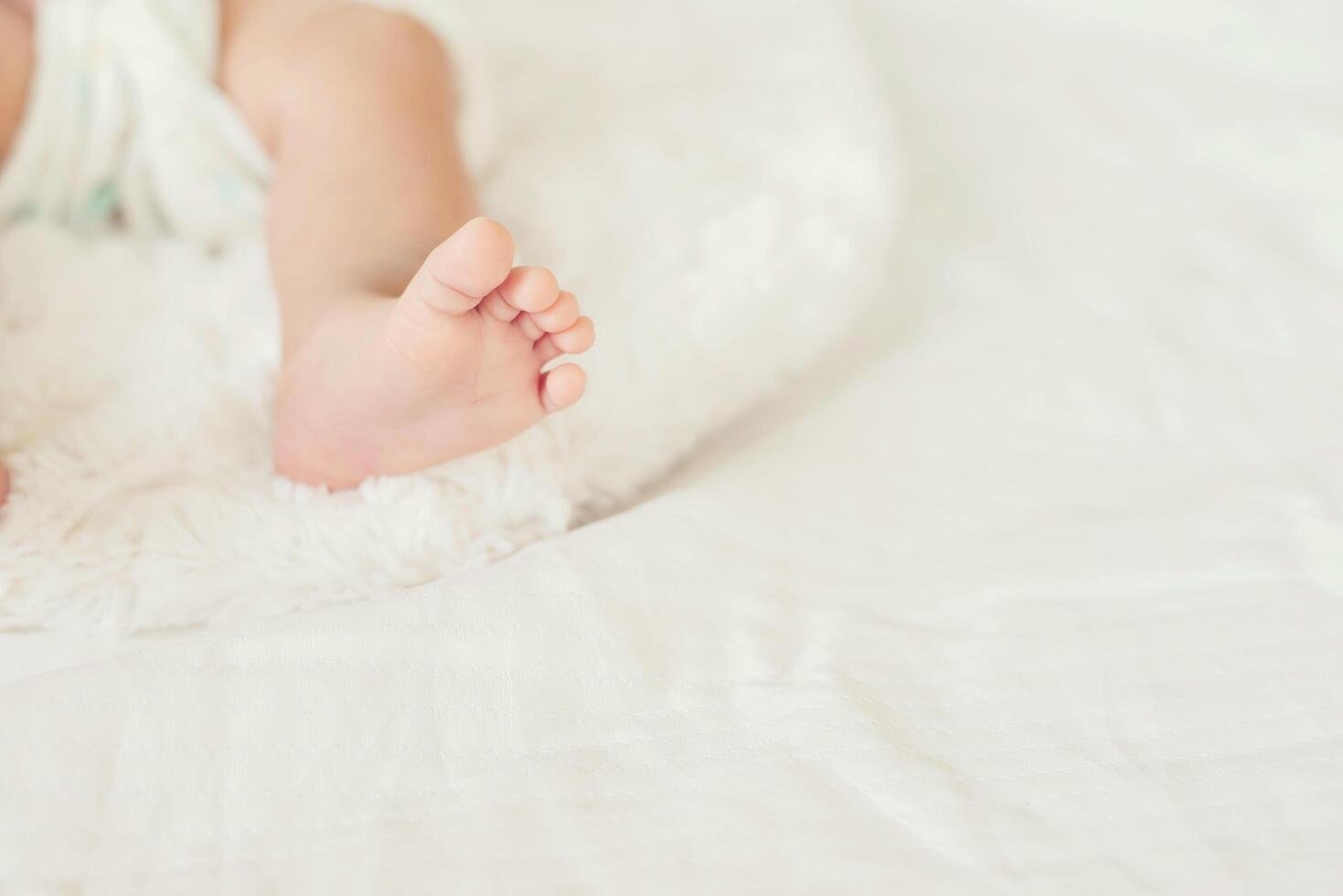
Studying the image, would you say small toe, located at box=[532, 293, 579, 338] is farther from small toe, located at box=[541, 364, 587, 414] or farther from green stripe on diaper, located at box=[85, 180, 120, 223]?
green stripe on diaper, located at box=[85, 180, 120, 223]

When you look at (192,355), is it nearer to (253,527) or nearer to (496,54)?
(253,527)

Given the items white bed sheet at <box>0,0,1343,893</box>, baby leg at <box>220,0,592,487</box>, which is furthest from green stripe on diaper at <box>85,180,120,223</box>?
white bed sheet at <box>0,0,1343,893</box>

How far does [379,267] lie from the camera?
Answer: 63 centimetres

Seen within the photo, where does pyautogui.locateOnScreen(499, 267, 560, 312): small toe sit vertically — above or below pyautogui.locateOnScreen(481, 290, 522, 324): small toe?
above

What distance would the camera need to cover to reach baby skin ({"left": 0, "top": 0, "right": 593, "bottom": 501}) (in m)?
0.51

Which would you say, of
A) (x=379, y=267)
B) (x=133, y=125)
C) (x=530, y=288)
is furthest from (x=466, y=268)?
(x=133, y=125)

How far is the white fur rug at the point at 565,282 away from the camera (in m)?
0.58

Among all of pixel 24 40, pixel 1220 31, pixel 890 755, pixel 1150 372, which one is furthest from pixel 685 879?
pixel 1220 31

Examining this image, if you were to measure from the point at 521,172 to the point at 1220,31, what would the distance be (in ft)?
2.58

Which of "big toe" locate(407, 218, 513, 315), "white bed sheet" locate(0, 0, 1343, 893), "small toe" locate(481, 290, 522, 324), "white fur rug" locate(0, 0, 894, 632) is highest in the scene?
"big toe" locate(407, 218, 513, 315)

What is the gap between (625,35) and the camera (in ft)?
3.23

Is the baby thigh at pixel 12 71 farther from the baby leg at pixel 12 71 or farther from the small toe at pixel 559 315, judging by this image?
the small toe at pixel 559 315

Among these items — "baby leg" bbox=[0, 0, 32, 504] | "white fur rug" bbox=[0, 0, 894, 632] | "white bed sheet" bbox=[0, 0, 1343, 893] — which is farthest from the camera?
"baby leg" bbox=[0, 0, 32, 504]

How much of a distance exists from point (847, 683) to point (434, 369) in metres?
0.24
